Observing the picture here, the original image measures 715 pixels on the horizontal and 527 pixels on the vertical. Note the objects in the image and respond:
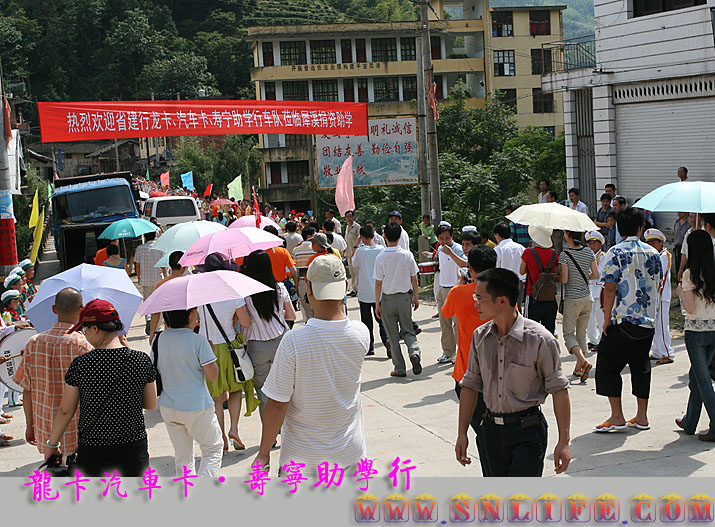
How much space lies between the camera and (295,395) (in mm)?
4043

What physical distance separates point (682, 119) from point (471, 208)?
8.41m

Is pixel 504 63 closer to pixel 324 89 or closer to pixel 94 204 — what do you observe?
pixel 324 89

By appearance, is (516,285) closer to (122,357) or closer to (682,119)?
(122,357)

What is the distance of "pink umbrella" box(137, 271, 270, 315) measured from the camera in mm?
5215

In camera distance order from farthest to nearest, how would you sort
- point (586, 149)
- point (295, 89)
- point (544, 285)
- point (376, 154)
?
point (295, 89) → point (586, 149) → point (376, 154) → point (544, 285)

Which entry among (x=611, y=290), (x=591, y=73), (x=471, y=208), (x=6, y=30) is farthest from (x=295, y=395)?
(x=6, y=30)

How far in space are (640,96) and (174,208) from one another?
1507 centimetres

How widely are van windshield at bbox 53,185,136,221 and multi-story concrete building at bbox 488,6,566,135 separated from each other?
126 ft

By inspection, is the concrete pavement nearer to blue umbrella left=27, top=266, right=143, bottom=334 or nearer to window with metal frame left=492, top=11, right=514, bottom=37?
blue umbrella left=27, top=266, right=143, bottom=334

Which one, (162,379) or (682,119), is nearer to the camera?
(162,379)

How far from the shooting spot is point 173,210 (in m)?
26.1

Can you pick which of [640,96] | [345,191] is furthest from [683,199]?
[640,96]

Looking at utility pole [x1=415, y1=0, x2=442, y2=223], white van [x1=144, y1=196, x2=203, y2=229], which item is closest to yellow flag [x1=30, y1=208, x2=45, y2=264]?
utility pole [x1=415, y1=0, x2=442, y2=223]

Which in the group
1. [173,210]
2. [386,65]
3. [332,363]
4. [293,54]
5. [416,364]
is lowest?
[416,364]
